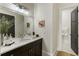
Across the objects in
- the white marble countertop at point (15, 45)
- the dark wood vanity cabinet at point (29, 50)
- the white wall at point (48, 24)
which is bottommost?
the dark wood vanity cabinet at point (29, 50)

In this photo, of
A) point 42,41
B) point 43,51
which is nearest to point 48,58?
point 43,51

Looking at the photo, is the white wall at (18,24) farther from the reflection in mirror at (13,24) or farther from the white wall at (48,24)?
the white wall at (48,24)

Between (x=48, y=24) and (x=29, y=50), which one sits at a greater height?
(x=48, y=24)

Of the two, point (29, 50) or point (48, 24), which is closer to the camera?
point (48, 24)

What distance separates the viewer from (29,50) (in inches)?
68.2

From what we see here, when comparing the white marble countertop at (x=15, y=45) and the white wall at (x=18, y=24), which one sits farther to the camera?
the white wall at (x=18, y=24)

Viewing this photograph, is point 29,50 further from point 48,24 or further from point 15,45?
point 48,24

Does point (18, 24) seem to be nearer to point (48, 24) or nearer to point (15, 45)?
point (15, 45)

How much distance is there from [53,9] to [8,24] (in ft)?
2.23

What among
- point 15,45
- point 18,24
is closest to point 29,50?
point 15,45

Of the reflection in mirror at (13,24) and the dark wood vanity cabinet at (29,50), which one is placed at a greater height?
the reflection in mirror at (13,24)

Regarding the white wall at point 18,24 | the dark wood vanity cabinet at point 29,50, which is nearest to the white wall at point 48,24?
the dark wood vanity cabinet at point 29,50

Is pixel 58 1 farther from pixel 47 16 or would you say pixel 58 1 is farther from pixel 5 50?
pixel 5 50

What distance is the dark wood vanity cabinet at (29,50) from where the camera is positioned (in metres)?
1.54
